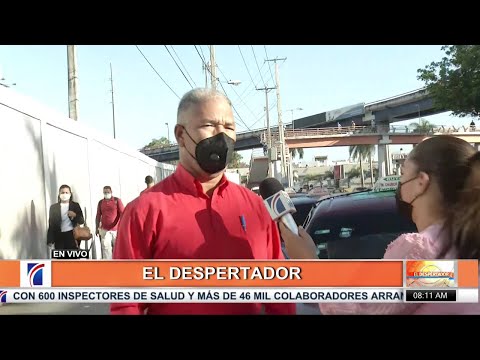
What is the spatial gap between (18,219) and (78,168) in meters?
0.47

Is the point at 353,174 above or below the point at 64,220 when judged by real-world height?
above

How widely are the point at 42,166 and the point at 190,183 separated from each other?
1233 mm

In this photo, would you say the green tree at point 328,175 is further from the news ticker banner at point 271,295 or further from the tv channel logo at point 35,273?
the tv channel logo at point 35,273

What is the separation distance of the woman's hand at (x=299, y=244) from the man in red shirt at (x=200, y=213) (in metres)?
0.05

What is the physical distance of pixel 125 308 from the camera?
2576 millimetres

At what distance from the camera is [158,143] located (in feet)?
9.52

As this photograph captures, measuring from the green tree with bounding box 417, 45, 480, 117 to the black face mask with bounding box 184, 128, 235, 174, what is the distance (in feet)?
4.34

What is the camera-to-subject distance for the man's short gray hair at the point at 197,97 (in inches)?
98.1

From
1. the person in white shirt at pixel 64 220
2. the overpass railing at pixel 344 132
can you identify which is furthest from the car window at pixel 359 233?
the person in white shirt at pixel 64 220

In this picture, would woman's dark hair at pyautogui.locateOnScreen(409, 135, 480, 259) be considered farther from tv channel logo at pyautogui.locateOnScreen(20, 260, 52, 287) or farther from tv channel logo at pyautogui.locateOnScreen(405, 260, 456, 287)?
tv channel logo at pyautogui.locateOnScreen(20, 260, 52, 287)

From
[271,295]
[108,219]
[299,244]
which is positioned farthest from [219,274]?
[108,219]

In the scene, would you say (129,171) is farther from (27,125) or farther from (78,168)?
(27,125)

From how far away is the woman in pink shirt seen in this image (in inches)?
97.7

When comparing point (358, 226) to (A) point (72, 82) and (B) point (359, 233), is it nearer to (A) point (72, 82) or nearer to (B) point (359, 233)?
(B) point (359, 233)
